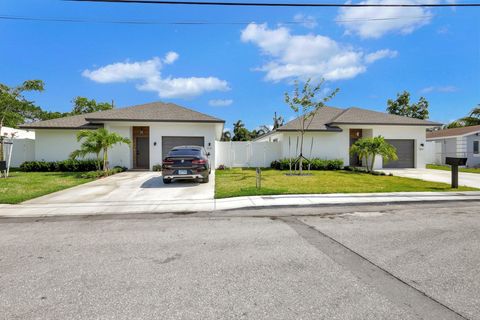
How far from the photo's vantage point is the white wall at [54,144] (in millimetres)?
18469

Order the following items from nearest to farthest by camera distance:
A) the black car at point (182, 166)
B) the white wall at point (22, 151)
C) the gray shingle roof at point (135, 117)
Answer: the black car at point (182, 166) → the gray shingle roof at point (135, 117) → the white wall at point (22, 151)

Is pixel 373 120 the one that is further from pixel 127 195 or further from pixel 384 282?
pixel 384 282

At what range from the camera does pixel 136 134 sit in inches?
746

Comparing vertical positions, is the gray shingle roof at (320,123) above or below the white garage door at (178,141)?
above

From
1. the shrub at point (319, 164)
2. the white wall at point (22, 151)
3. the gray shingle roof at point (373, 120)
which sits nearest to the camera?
the shrub at point (319, 164)

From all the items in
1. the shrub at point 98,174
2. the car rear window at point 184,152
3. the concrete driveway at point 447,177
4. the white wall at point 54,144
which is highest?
the white wall at point 54,144

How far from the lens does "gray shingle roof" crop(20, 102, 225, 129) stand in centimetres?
1761

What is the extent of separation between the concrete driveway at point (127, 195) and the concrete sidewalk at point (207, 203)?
30 millimetres

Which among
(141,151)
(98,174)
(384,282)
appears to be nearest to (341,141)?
(141,151)

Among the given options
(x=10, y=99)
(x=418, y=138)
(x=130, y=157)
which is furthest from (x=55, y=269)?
(x=10, y=99)

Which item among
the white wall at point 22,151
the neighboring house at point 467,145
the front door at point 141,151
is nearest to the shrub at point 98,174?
the front door at point 141,151

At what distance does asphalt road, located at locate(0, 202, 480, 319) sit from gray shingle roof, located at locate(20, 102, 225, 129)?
12303 mm

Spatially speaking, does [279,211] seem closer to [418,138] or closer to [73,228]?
[73,228]

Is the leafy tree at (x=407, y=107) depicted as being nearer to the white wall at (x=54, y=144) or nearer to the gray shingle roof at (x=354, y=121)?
the gray shingle roof at (x=354, y=121)
